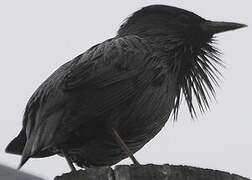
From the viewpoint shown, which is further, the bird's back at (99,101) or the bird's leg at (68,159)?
the bird's leg at (68,159)

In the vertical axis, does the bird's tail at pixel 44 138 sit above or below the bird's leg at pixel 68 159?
above

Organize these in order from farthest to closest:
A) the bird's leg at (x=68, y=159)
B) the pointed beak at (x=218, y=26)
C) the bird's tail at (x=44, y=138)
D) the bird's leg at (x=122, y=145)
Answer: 1. the pointed beak at (x=218, y=26)
2. the bird's leg at (x=68, y=159)
3. the bird's leg at (x=122, y=145)
4. the bird's tail at (x=44, y=138)

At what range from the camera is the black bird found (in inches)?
206

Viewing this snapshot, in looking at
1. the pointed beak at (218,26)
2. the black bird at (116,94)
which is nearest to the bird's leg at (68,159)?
the black bird at (116,94)

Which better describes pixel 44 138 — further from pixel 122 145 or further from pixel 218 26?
pixel 218 26

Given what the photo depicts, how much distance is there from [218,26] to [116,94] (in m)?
1.30

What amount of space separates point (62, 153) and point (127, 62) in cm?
92

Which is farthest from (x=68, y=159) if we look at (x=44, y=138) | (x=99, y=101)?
(x=99, y=101)

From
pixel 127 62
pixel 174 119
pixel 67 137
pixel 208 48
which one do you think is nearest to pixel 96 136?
pixel 67 137

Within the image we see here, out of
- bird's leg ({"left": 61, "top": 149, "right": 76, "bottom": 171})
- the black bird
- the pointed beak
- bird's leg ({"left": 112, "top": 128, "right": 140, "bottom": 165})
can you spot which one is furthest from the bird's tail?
the pointed beak

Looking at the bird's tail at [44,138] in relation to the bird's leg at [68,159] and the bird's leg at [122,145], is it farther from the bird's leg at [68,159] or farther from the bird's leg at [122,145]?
the bird's leg at [122,145]

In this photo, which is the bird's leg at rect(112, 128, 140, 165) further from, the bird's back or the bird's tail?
the bird's tail

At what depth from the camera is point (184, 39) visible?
6.16 metres

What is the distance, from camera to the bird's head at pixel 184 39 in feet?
19.8
